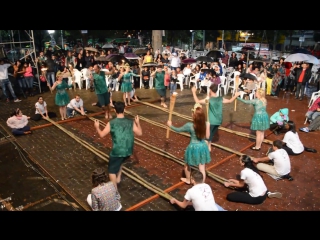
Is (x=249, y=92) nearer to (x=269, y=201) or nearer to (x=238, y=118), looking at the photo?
(x=238, y=118)

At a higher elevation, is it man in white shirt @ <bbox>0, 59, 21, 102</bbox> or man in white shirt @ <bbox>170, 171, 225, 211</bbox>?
man in white shirt @ <bbox>0, 59, 21, 102</bbox>

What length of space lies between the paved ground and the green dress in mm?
1012

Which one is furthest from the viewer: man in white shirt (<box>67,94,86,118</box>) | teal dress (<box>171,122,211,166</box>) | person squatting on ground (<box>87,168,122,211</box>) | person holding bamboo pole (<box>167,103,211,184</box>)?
man in white shirt (<box>67,94,86,118</box>)

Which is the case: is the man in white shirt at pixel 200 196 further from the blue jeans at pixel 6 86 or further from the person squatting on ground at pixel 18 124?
the blue jeans at pixel 6 86

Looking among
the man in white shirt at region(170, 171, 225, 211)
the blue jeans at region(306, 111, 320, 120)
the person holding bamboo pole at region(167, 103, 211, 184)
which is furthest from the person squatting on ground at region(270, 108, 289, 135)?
the man in white shirt at region(170, 171, 225, 211)

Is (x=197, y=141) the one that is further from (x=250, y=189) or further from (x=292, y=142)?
(x=292, y=142)

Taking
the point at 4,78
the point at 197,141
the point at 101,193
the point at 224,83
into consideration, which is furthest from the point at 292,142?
the point at 4,78

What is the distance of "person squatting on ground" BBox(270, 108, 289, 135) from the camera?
884cm

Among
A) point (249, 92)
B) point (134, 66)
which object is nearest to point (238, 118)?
point (249, 92)

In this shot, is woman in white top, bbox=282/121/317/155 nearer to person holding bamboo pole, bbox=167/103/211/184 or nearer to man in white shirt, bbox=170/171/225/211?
person holding bamboo pole, bbox=167/103/211/184

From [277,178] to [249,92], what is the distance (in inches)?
264

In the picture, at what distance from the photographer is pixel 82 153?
7.80 metres

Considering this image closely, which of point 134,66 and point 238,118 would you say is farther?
point 134,66

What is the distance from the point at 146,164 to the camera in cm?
727
